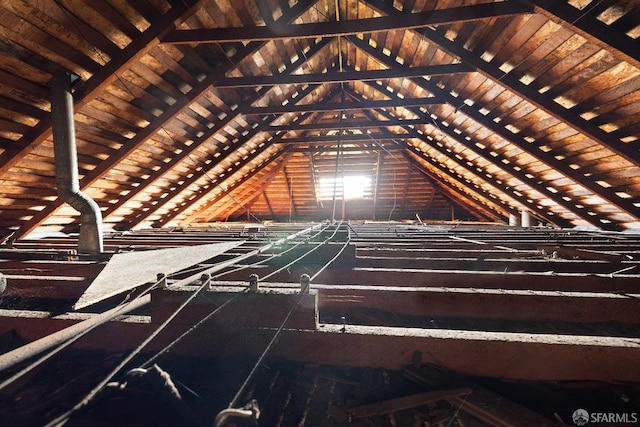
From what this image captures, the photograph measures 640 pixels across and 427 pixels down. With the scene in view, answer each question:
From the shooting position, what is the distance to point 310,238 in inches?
148

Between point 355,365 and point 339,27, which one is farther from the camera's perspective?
point 339,27

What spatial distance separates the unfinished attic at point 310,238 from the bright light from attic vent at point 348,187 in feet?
6.53

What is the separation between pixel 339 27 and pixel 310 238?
272cm

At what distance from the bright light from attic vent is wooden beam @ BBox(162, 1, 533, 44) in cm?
712

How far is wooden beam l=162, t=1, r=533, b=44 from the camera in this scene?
3.21 meters

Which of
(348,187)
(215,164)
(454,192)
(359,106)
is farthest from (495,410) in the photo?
(348,187)

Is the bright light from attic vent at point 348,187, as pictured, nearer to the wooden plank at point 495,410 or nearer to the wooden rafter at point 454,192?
the wooden rafter at point 454,192

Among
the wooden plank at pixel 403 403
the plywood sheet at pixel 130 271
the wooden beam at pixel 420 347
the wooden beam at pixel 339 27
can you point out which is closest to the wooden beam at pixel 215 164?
the wooden beam at pixel 339 27

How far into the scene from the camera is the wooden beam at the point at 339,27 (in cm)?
321

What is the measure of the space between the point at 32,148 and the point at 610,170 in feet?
28.4

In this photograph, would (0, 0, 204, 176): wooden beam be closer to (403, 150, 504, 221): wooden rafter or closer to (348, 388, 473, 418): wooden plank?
(348, 388, 473, 418): wooden plank

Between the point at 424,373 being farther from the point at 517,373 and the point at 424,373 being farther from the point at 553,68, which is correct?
the point at 553,68

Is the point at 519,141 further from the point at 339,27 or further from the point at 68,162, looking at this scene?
the point at 68,162

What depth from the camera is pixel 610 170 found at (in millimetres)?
4770
